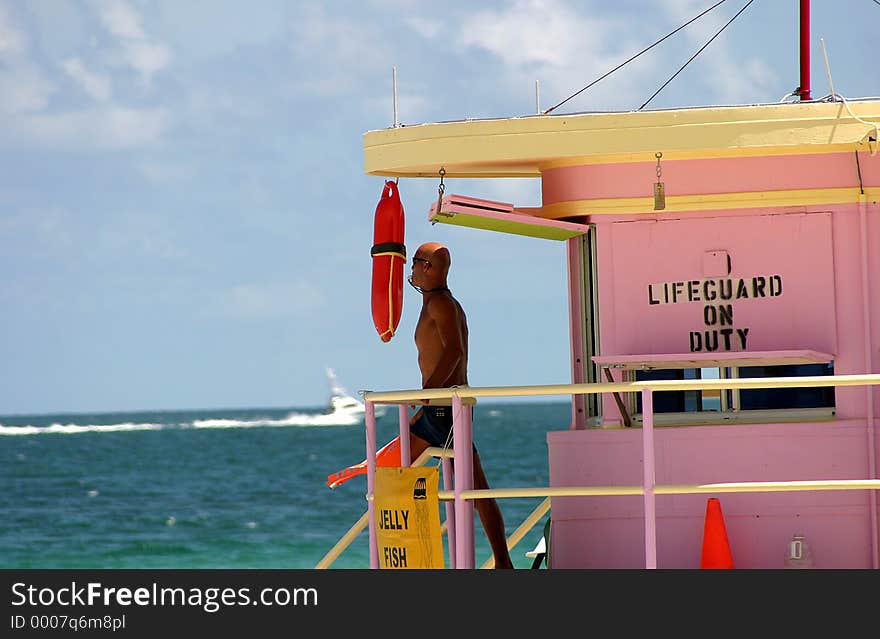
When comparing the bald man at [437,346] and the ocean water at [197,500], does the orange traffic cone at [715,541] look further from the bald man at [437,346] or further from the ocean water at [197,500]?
the ocean water at [197,500]

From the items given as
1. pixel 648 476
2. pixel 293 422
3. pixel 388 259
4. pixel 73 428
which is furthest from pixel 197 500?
pixel 293 422

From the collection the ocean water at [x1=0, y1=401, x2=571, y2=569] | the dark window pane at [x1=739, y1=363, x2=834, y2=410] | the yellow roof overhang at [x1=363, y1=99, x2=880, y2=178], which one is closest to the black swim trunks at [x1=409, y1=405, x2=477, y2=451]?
the yellow roof overhang at [x1=363, y1=99, x2=880, y2=178]

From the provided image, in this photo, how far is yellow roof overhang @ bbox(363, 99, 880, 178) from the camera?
9.39m

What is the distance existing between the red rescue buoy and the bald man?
24 cm

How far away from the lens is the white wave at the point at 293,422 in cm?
14875

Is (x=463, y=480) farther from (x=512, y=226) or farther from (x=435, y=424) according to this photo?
(x=512, y=226)

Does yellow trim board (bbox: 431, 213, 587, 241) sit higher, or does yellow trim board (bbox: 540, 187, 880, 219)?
yellow trim board (bbox: 540, 187, 880, 219)

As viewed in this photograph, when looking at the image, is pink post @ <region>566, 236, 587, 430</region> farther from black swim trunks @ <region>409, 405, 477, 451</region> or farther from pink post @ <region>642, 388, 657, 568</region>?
pink post @ <region>642, 388, 657, 568</region>

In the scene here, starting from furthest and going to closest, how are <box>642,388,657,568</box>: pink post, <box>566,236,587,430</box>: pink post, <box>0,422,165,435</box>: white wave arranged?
<box>0,422,165,435</box>: white wave < <box>566,236,587,430</box>: pink post < <box>642,388,657,568</box>: pink post

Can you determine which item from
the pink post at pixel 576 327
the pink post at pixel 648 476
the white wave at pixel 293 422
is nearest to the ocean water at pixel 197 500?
the pink post at pixel 576 327

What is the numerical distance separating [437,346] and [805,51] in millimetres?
3136
